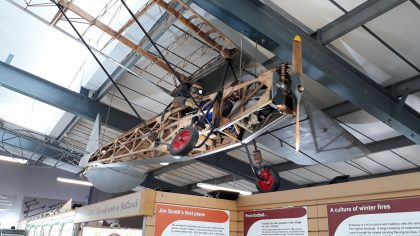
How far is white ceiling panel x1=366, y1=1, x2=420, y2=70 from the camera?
420cm

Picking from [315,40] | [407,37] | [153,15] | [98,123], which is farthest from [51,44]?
[407,37]

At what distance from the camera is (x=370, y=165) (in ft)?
29.0

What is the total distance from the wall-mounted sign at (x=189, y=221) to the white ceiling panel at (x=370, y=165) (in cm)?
652

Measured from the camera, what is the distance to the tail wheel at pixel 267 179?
530 centimetres

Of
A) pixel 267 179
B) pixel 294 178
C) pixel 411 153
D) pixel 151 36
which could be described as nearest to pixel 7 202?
pixel 294 178

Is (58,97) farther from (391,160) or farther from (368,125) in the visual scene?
(391,160)

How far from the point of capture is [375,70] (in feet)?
17.5

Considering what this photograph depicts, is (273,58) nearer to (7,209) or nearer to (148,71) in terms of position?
(148,71)

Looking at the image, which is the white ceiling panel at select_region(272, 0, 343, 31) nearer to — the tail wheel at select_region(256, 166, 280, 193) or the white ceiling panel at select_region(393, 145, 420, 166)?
the tail wheel at select_region(256, 166, 280, 193)

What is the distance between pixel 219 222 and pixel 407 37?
141 inches

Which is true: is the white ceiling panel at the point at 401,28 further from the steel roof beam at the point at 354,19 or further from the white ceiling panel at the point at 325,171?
the white ceiling panel at the point at 325,171

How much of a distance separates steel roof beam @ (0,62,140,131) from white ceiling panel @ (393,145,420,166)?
6.97 m

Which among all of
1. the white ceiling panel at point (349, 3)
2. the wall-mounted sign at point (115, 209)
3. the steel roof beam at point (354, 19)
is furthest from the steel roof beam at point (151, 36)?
the wall-mounted sign at point (115, 209)

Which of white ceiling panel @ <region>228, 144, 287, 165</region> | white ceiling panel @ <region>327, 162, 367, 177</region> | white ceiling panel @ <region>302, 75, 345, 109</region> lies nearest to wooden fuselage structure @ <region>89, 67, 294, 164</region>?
white ceiling panel @ <region>302, 75, 345, 109</region>
